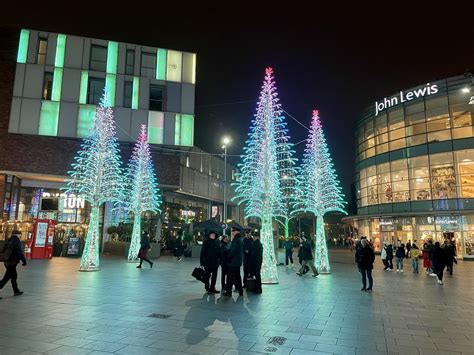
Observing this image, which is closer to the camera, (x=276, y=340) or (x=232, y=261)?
(x=276, y=340)

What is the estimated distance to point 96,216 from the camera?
18484mm

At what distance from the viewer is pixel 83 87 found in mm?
32031

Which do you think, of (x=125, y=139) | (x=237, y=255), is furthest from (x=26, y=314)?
(x=125, y=139)

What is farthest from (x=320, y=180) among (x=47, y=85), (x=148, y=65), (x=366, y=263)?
(x=47, y=85)

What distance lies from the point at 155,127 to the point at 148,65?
6056 millimetres

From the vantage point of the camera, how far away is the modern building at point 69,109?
2967 cm

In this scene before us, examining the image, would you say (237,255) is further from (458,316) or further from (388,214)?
(388,214)

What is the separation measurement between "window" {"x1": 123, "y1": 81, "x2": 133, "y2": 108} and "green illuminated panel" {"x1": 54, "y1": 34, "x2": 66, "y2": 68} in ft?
17.8

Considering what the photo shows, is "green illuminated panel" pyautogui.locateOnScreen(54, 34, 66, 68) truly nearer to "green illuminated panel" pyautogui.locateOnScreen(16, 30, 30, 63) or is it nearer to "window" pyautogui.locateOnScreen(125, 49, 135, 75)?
"green illuminated panel" pyautogui.locateOnScreen(16, 30, 30, 63)

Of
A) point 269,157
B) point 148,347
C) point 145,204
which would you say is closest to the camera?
point 148,347

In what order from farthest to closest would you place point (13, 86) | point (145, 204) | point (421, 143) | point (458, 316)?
point (421, 143) < point (13, 86) < point (145, 204) < point (458, 316)

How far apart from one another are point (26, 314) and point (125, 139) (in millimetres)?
25824

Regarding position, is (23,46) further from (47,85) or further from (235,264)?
(235,264)

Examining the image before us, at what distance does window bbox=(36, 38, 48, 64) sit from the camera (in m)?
31.4
